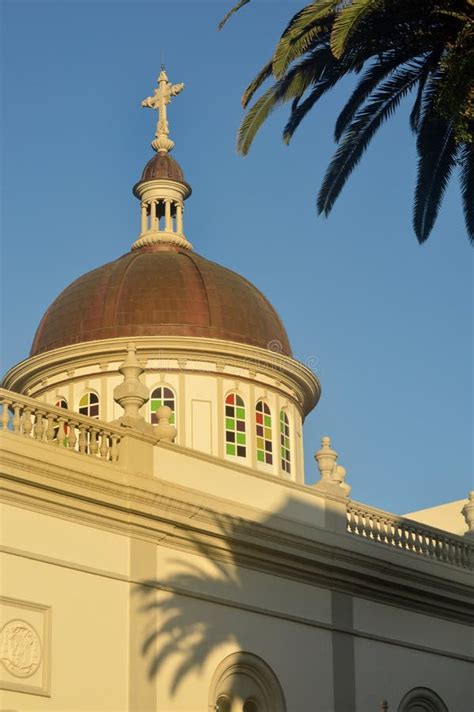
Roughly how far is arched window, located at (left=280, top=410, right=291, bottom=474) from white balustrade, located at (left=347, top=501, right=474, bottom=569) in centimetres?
405

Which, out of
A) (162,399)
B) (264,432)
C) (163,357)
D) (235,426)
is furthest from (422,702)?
(163,357)

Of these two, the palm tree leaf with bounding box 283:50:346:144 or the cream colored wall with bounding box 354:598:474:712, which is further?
the cream colored wall with bounding box 354:598:474:712

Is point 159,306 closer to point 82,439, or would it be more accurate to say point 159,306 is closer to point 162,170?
point 162,170

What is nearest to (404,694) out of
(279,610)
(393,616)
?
(393,616)

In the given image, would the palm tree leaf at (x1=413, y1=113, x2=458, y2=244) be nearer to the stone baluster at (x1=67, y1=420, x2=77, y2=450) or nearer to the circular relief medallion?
the stone baluster at (x1=67, y1=420, x2=77, y2=450)

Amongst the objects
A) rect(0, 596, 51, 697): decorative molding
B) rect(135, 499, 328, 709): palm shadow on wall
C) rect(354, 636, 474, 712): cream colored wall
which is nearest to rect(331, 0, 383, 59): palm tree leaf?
rect(0, 596, 51, 697): decorative molding

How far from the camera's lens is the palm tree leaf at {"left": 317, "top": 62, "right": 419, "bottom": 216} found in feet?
73.9

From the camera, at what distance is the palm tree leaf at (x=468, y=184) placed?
22766 millimetres

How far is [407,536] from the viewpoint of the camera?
1229 inches

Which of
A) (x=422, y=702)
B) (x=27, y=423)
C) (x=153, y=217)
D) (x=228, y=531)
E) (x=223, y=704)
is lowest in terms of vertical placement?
(x=223, y=704)

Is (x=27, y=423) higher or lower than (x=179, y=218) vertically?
lower

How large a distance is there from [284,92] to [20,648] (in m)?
9.36

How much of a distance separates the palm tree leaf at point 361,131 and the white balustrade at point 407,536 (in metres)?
8.33

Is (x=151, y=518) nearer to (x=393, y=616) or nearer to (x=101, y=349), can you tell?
(x=393, y=616)
